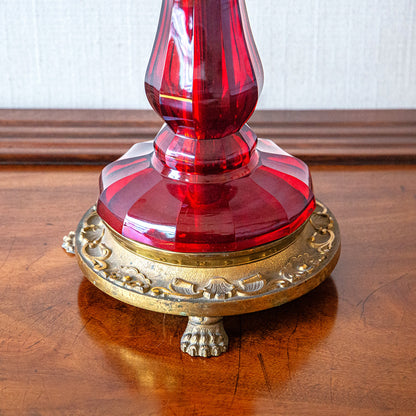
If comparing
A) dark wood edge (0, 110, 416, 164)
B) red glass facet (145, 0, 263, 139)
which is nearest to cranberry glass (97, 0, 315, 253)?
red glass facet (145, 0, 263, 139)

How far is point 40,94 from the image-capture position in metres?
0.77

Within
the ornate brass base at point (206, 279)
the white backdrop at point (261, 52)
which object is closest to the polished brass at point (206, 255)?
the ornate brass base at point (206, 279)

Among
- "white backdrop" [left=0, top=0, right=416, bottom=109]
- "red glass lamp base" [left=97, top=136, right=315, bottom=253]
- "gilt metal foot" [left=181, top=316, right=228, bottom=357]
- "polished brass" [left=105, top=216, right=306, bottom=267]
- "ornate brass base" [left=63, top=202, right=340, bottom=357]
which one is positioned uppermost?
"white backdrop" [left=0, top=0, right=416, bottom=109]

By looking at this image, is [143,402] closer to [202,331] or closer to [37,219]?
[202,331]

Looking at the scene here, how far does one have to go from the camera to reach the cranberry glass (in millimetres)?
406

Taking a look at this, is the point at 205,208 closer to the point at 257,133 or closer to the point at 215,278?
the point at 215,278

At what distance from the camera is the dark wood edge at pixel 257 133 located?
68cm

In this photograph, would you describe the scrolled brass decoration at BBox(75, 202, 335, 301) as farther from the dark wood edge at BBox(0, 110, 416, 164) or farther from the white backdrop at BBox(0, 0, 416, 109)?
the white backdrop at BBox(0, 0, 416, 109)

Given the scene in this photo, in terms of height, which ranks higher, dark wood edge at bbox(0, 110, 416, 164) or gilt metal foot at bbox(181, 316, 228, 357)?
dark wood edge at bbox(0, 110, 416, 164)

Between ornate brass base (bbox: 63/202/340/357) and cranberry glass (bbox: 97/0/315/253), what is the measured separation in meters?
0.01

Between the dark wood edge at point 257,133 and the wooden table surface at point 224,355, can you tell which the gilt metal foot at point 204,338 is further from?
the dark wood edge at point 257,133

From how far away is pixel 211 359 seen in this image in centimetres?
41

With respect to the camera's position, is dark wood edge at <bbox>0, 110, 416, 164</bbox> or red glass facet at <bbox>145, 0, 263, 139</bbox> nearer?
red glass facet at <bbox>145, 0, 263, 139</bbox>

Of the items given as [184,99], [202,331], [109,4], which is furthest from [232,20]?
[109,4]
